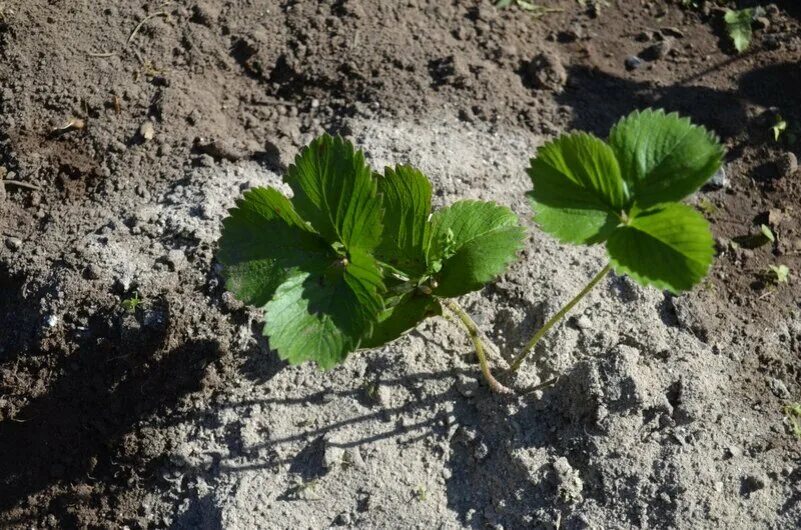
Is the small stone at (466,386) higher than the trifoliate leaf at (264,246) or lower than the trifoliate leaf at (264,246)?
lower

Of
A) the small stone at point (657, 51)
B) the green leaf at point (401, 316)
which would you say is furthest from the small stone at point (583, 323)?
the small stone at point (657, 51)

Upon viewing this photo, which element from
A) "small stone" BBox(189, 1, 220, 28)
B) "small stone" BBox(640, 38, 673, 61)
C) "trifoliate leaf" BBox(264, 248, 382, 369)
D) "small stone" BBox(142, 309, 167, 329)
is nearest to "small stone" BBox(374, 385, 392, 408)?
"trifoliate leaf" BBox(264, 248, 382, 369)

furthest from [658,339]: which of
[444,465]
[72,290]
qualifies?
[72,290]

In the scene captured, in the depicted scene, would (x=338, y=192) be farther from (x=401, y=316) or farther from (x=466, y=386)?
(x=466, y=386)

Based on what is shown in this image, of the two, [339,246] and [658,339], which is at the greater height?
[339,246]

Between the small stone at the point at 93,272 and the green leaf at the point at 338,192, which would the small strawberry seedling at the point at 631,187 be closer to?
the green leaf at the point at 338,192

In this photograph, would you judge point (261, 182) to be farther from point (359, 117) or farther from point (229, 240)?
point (229, 240)

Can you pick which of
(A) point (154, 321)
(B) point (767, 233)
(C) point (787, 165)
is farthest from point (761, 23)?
(A) point (154, 321)
